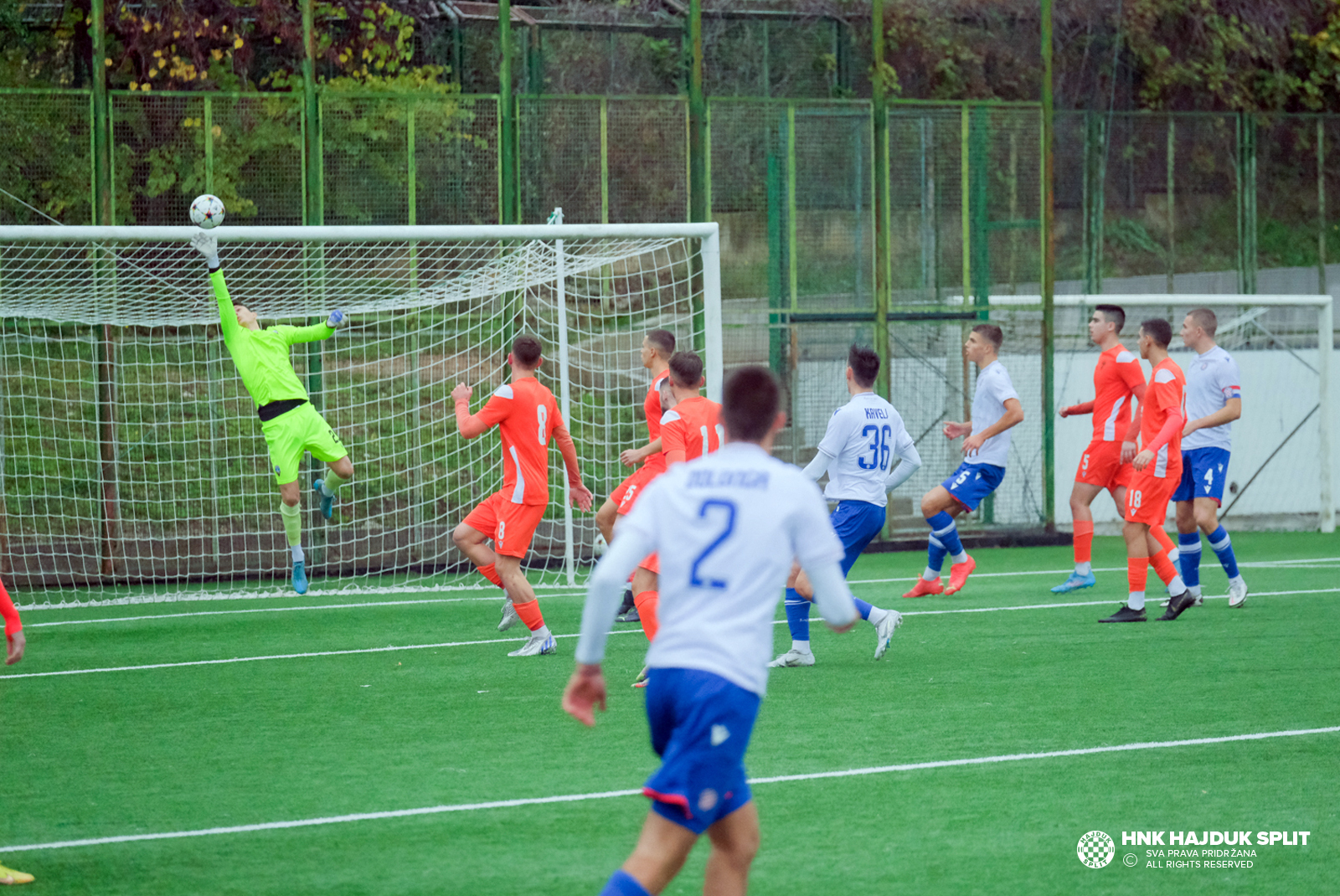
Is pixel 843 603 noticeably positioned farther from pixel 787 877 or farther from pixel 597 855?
pixel 597 855

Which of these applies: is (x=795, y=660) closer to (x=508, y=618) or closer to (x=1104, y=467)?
(x=508, y=618)

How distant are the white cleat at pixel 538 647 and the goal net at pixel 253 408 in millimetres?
2766

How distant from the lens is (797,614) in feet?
27.8

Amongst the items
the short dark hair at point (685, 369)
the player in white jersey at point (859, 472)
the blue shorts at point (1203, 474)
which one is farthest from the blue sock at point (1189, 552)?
the short dark hair at point (685, 369)

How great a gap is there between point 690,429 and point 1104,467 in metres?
5.04

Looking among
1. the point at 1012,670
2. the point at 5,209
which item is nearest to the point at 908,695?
the point at 1012,670

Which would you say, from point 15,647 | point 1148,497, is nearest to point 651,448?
point 1148,497

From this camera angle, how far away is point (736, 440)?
12.6 feet

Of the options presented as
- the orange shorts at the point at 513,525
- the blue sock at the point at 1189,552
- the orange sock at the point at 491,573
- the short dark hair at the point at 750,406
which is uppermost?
the short dark hair at the point at 750,406

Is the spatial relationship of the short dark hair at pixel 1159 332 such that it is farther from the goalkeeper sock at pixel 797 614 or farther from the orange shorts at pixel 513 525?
the orange shorts at pixel 513 525

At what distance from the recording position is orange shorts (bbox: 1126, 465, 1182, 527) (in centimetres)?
993

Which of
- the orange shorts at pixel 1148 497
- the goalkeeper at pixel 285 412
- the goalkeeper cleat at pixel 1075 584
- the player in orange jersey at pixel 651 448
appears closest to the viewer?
the player in orange jersey at pixel 651 448

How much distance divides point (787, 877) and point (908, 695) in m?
3.08

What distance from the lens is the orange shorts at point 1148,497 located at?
9.93m
